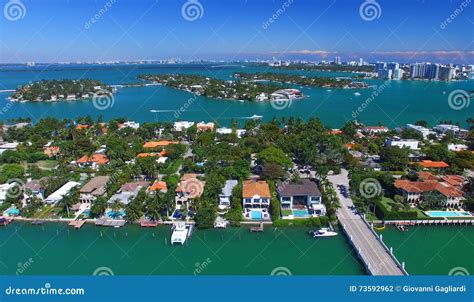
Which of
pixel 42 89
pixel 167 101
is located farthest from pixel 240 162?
pixel 42 89

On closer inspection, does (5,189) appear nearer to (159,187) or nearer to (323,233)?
(159,187)

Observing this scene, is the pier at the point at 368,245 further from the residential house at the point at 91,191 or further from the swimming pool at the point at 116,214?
the residential house at the point at 91,191

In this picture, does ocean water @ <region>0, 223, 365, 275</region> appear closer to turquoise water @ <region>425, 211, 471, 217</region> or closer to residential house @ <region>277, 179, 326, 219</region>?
residential house @ <region>277, 179, 326, 219</region>

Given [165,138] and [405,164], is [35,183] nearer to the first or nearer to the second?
[165,138]

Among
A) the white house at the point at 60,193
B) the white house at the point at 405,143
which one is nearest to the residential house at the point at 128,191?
the white house at the point at 60,193

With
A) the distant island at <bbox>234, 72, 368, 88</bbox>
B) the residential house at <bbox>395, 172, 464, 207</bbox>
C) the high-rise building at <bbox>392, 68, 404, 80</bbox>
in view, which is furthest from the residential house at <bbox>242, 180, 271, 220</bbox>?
A: the high-rise building at <bbox>392, 68, 404, 80</bbox>

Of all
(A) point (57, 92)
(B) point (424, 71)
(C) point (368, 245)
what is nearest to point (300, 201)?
(C) point (368, 245)
